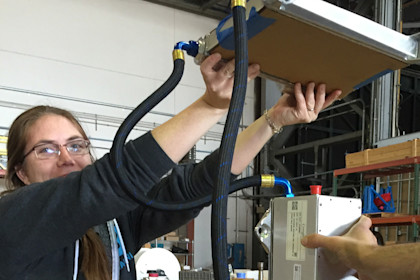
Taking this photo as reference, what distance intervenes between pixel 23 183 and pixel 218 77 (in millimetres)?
674

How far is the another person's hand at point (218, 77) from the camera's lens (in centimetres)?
85

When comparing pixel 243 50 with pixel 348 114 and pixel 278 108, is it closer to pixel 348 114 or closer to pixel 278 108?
pixel 278 108

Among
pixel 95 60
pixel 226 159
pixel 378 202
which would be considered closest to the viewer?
pixel 226 159

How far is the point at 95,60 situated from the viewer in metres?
6.20

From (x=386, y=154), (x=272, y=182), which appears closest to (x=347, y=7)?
(x=386, y=154)

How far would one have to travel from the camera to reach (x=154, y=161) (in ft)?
2.54

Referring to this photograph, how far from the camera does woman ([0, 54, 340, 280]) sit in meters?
0.78

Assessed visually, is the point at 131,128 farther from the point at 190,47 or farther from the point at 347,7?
the point at 347,7

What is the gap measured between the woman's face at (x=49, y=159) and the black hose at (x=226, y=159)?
66cm

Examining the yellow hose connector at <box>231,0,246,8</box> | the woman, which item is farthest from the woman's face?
the yellow hose connector at <box>231,0,246,8</box>

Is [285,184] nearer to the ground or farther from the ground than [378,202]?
farther from the ground

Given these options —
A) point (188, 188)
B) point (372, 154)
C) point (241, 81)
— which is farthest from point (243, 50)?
point (372, 154)

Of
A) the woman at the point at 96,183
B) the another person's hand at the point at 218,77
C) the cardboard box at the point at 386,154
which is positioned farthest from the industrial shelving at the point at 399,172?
the another person's hand at the point at 218,77

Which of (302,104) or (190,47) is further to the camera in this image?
(302,104)
